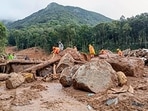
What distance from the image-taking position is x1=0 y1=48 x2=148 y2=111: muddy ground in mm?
8781

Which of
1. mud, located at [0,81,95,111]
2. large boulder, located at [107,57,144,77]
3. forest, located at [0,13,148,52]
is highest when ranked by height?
forest, located at [0,13,148,52]

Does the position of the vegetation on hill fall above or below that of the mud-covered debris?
above

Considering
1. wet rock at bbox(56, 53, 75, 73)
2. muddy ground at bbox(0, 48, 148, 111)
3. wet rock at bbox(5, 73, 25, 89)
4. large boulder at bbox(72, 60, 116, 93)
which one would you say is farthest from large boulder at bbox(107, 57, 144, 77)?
wet rock at bbox(5, 73, 25, 89)

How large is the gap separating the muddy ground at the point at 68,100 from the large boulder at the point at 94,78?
0.27 metres

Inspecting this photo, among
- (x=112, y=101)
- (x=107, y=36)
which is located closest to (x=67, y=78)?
(x=112, y=101)

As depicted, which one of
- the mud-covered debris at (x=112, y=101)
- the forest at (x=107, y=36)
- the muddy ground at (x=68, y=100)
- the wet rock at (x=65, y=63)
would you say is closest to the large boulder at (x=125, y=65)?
the muddy ground at (x=68, y=100)

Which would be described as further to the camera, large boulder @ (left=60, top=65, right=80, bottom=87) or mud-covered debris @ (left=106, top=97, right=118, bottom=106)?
large boulder @ (left=60, top=65, right=80, bottom=87)

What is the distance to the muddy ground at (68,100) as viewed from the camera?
8.78 m

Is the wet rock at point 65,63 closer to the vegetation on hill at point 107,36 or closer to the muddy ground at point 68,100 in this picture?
the muddy ground at point 68,100

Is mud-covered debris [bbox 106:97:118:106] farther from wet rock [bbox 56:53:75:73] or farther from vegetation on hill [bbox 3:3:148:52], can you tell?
vegetation on hill [bbox 3:3:148:52]

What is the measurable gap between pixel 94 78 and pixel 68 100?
4.86ft

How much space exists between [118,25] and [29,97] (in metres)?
57.9

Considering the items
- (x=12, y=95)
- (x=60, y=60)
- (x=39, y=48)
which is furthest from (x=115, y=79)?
(x=39, y=48)

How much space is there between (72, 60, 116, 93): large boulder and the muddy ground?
0.88ft
